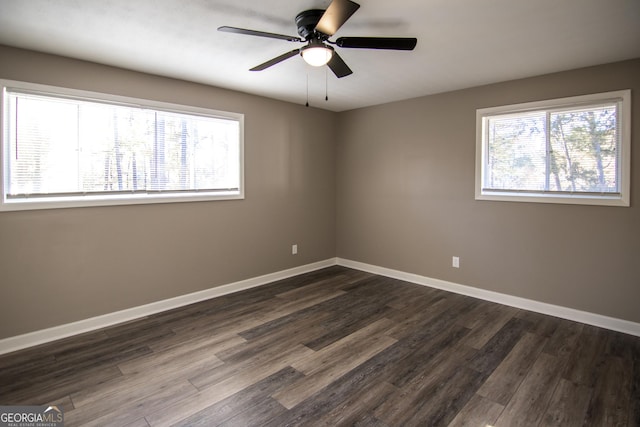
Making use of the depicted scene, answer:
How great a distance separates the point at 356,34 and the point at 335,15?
682 millimetres

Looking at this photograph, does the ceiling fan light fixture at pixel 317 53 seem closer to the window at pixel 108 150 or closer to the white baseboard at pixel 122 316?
the window at pixel 108 150

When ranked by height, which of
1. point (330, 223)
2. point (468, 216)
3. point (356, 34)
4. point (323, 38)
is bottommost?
point (330, 223)

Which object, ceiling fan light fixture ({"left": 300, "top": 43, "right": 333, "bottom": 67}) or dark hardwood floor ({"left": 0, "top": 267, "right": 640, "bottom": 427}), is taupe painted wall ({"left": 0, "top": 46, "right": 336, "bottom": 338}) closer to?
dark hardwood floor ({"left": 0, "top": 267, "right": 640, "bottom": 427})

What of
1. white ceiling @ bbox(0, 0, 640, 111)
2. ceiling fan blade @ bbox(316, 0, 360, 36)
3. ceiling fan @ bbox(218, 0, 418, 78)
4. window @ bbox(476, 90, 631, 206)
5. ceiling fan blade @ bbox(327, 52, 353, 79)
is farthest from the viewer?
window @ bbox(476, 90, 631, 206)

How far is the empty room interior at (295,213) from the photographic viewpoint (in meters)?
2.20

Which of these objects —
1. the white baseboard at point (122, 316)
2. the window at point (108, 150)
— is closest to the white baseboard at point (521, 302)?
the white baseboard at point (122, 316)

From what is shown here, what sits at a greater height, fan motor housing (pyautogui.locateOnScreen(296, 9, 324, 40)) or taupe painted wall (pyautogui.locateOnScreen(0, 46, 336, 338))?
fan motor housing (pyautogui.locateOnScreen(296, 9, 324, 40))

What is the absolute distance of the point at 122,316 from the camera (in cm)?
332

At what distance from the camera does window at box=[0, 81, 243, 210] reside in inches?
110

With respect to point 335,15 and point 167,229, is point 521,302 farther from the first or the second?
point 167,229

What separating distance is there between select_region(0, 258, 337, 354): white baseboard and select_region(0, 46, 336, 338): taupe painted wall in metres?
0.06

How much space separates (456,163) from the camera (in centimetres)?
415

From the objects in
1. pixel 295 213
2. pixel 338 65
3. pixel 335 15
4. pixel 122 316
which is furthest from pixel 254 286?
pixel 335 15

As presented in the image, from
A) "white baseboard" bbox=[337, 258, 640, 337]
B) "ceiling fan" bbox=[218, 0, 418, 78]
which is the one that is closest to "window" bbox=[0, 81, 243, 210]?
"ceiling fan" bbox=[218, 0, 418, 78]
